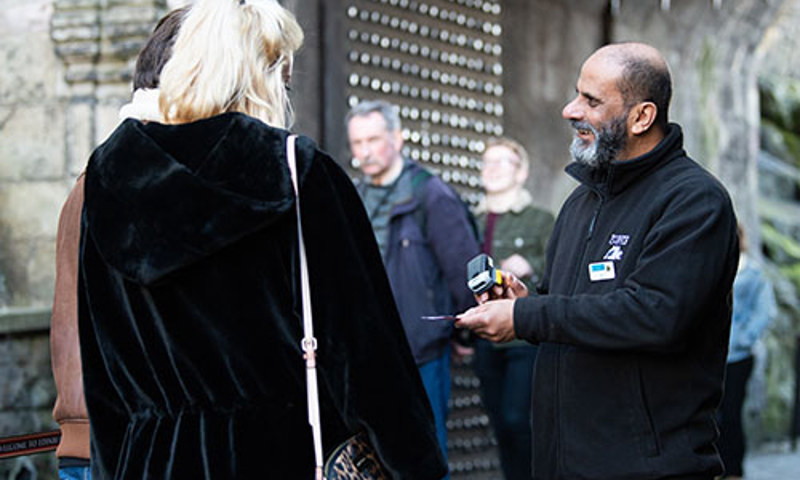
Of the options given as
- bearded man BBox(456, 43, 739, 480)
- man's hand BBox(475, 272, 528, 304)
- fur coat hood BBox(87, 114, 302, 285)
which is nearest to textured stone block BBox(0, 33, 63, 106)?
man's hand BBox(475, 272, 528, 304)

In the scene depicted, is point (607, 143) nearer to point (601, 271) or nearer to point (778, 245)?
point (601, 271)

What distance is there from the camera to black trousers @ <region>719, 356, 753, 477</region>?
8000mm

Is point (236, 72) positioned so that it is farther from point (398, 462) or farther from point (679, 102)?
point (679, 102)

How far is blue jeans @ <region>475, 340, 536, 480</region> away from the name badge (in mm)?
2818

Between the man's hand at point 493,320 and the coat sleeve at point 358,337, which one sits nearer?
the coat sleeve at point 358,337

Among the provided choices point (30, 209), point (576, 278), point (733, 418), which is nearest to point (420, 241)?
point (30, 209)

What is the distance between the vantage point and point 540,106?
906 cm

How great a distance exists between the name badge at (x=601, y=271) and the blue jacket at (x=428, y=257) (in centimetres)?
225

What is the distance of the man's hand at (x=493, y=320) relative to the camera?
10.7ft

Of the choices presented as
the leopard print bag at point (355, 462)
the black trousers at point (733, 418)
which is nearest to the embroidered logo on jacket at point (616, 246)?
the leopard print bag at point (355, 462)

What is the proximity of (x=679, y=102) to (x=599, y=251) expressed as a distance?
7464mm

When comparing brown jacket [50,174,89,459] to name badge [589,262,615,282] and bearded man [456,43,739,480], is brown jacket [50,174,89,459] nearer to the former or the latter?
bearded man [456,43,739,480]

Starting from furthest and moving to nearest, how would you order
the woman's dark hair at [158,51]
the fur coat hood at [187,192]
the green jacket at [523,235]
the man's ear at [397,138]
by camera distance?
the green jacket at [523,235], the man's ear at [397,138], the woman's dark hair at [158,51], the fur coat hood at [187,192]

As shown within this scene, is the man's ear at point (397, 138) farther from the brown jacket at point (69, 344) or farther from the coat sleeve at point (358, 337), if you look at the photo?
the coat sleeve at point (358, 337)
